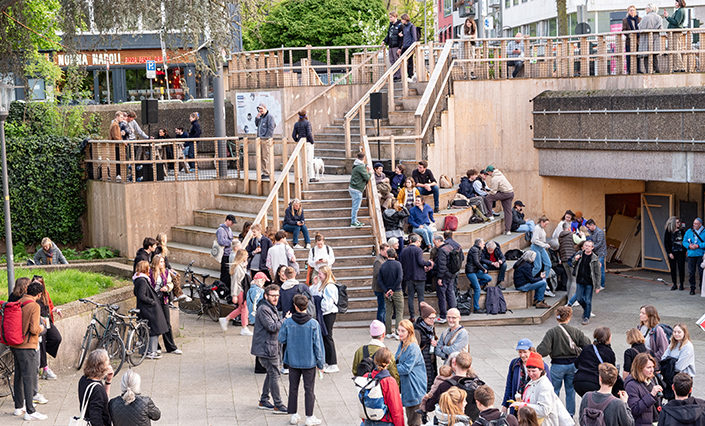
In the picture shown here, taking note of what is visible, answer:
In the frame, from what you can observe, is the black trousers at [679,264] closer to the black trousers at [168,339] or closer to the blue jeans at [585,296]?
the blue jeans at [585,296]

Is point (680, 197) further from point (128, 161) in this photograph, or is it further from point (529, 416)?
point (529, 416)

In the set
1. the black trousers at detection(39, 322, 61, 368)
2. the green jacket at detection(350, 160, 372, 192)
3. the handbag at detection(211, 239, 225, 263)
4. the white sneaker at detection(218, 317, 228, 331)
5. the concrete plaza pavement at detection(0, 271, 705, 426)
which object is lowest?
the concrete plaza pavement at detection(0, 271, 705, 426)

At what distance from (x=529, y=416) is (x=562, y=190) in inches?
633

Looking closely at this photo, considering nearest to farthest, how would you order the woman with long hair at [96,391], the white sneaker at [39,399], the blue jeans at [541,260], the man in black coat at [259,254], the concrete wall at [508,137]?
the woman with long hair at [96,391] → the white sneaker at [39,399] → the man in black coat at [259,254] → the blue jeans at [541,260] → the concrete wall at [508,137]

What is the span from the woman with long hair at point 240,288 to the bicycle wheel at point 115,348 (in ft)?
7.83

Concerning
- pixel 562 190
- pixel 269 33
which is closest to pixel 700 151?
pixel 562 190

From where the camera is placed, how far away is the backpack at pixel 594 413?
24.6 ft

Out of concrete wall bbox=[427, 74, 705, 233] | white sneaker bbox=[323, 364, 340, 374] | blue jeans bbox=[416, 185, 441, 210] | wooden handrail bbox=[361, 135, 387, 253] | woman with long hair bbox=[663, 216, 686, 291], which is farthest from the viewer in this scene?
concrete wall bbox=[427, 74, 705, 233]

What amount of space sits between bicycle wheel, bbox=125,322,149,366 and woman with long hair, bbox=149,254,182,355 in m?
0.43

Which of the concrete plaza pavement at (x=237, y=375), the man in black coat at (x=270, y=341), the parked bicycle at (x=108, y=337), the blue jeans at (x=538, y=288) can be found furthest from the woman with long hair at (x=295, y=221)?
the man in black coat at (x=270, y=341)

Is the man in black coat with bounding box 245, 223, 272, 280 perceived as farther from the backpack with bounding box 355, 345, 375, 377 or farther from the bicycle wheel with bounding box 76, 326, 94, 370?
the backpack with bounding box 355, 345, 375, 377

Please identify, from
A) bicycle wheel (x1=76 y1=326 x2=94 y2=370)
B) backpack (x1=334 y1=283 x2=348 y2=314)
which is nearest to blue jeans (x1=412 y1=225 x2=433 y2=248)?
backpack (x1=334 y1=283 x2=348 y2=314)

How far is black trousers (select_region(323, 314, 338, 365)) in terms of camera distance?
476 inches

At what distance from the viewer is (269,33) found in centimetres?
4681
